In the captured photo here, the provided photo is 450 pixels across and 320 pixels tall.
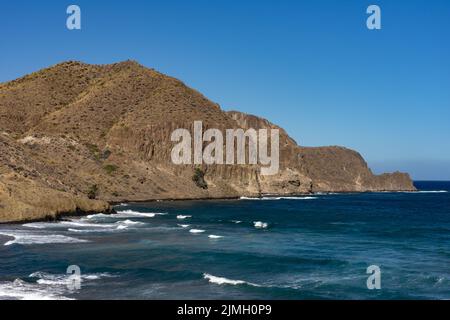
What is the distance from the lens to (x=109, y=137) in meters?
135

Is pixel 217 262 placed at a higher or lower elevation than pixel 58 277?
lower

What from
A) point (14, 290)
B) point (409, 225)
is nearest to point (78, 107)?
point (409, 225)

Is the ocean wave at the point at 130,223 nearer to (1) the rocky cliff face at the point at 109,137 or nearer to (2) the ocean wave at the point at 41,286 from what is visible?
→ (1) the rocky cliff face at the point at 109,137

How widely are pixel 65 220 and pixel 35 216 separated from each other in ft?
15.1

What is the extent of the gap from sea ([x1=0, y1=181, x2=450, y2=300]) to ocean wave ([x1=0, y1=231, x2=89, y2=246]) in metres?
0.08

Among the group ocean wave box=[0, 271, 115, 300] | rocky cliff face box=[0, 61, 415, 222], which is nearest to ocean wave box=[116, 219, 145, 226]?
rocky cliff face box=[0, 61, 415, 222]

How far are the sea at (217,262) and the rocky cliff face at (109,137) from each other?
22.2 metres

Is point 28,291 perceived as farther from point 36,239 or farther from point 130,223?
point 130,223

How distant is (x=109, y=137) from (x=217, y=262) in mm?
102083

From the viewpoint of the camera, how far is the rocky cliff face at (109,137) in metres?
98.4

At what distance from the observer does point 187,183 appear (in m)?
125

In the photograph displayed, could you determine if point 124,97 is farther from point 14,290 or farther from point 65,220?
point 14,290

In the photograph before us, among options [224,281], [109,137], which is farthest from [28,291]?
[109,137]
